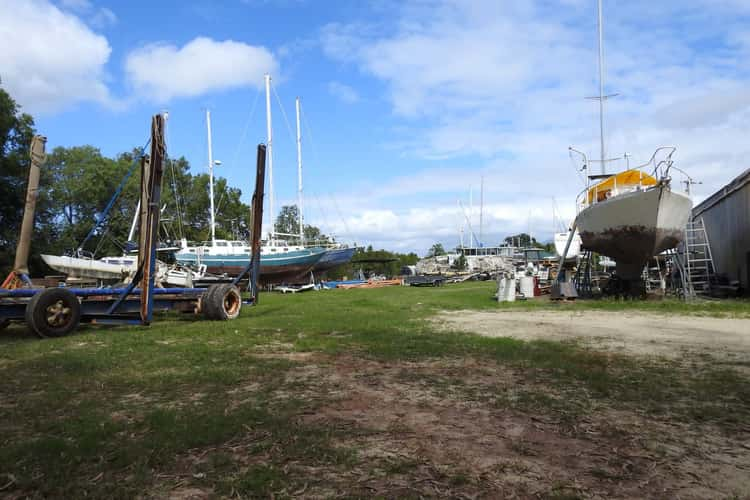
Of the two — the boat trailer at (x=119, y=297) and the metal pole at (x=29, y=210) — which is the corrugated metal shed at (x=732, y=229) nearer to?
the boat trailer at (x=119, y=297)

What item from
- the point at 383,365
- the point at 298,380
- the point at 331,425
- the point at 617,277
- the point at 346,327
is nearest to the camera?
the point at 331,425

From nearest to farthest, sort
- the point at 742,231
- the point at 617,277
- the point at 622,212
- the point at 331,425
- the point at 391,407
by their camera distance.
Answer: the point at 331,425
the point at 391,407
the point at 622,212
the point at 742,231
the point at 617,277

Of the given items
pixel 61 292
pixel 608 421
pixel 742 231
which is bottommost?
pixel 608 421

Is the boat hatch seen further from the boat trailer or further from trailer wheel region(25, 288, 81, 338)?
trailer wheel region(25, 288, 81, 338)

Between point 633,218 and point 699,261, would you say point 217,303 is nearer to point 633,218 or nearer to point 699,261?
point 633,218

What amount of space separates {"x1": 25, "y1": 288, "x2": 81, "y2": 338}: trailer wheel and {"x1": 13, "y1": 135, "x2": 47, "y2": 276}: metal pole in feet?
9.73

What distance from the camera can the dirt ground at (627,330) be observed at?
816 cm

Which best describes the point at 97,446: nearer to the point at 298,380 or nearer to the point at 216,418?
the point at 216,418

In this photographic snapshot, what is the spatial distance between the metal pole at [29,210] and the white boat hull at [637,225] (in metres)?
17.7

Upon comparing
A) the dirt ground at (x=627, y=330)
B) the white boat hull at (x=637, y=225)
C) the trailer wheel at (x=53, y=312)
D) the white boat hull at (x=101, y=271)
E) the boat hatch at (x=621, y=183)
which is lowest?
the dirt ground at (x=627, y=330)

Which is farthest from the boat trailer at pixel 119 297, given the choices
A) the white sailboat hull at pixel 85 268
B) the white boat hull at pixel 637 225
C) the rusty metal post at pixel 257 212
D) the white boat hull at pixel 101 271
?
the white boat hull at pixel 637 225

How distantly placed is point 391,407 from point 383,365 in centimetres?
213

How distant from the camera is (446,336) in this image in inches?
392

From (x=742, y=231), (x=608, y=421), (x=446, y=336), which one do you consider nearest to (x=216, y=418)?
(x=608, y=421)
